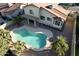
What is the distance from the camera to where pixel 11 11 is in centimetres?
456

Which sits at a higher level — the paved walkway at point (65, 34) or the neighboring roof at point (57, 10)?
the neighboring roof at point (57, 10)

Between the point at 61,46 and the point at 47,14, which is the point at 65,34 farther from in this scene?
the point at 47,14

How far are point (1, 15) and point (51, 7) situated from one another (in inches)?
29.2

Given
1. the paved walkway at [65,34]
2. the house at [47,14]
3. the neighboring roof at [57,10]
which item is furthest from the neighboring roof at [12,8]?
the paved walkway at [65,34]

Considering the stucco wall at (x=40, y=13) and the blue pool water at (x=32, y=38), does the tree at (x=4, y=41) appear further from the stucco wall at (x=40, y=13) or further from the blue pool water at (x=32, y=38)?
the stucco wall at (x=40, y=13)

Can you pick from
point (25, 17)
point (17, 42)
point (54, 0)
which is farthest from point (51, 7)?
point (17, 42)

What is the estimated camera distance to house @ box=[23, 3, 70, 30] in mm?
4469

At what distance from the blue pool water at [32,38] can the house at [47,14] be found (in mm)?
191

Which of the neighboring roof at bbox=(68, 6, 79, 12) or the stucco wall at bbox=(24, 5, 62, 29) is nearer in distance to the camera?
the neighboring roof at bbox=(68, 6, 79, 12)

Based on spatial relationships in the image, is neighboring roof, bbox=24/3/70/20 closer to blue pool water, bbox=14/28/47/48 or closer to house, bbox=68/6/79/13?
house, bbox=68/6/79/13

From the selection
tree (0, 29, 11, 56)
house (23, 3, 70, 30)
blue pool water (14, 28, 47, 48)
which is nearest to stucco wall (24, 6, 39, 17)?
house (23, 3, 70, 30)

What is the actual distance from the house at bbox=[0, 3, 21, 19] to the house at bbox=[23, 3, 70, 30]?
0.37 ft

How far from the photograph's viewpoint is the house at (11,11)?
4484mm

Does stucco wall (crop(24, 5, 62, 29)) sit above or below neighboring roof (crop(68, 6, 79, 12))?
below
